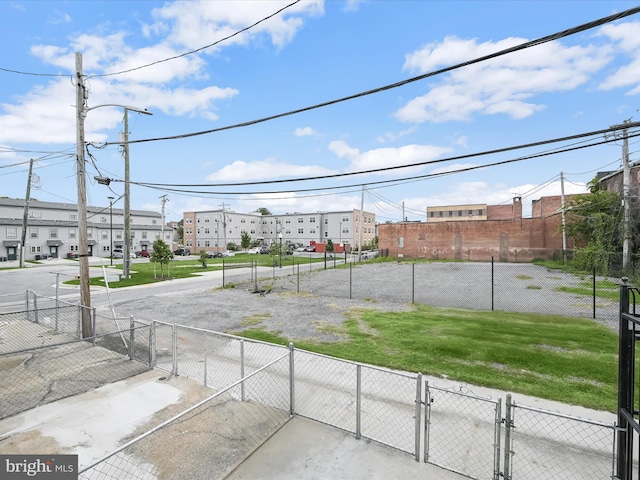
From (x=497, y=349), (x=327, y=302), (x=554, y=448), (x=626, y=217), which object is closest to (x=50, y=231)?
(x=327, y=302)

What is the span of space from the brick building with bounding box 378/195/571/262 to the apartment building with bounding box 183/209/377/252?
28903 mm

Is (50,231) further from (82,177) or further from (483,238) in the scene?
(483,238)

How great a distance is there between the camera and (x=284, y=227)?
3578 inches

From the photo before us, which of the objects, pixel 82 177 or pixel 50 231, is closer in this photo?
pixel 82 177

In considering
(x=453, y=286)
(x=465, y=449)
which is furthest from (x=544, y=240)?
(x=465, y=449)

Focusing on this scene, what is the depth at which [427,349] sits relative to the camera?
29.8ft

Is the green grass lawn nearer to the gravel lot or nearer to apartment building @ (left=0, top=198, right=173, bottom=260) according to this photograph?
the gravel lot

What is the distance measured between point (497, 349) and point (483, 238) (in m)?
36.3

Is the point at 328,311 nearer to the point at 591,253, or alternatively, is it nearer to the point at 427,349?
the point at 427,349

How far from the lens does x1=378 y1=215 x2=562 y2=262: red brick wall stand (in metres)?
39.1

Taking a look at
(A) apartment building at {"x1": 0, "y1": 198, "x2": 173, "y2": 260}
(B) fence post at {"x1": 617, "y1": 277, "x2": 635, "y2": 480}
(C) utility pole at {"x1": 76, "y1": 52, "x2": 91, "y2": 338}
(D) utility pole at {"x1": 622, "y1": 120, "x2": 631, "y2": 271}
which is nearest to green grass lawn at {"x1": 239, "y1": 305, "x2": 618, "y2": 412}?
(B) fence post at {"x1": 617, "y1": 277, "x2": 635, "y2": 480}

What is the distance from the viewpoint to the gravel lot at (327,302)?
41.1 ft

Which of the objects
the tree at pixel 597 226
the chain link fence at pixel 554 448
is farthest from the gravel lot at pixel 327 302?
the chain link fence at pixel 554 448

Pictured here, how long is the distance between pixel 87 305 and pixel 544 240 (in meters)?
45.1
